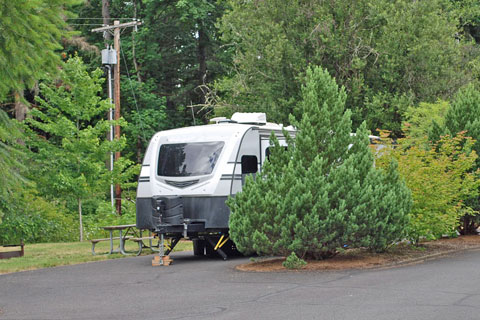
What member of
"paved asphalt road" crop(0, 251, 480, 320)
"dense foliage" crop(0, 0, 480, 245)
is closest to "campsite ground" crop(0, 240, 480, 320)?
"paved asphalt road" crop(0, 251, 480, 320)

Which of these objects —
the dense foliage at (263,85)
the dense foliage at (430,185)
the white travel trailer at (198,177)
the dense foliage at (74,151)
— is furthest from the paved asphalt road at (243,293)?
the dense foliage at (74,151)

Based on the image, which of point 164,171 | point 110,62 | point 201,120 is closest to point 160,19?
point 201,120

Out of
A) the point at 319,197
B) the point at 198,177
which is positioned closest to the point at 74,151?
the point at 198,177

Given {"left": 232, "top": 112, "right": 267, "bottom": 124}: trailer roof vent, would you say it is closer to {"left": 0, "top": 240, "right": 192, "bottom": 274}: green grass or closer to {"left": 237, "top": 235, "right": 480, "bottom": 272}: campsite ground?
{"left": 237, "top": 235, "right": 480, "bottom": 272}: campsite ground

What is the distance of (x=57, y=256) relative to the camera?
747 inches

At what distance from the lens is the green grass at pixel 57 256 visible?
16.8m

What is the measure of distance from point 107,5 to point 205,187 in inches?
1143

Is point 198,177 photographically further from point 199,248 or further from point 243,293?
point 243,293

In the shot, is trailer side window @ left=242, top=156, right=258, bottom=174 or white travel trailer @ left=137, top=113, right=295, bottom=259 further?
trailer side window @ left=242, top=156, right=258, bottom=174

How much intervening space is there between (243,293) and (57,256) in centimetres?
918

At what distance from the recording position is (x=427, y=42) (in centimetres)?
3030

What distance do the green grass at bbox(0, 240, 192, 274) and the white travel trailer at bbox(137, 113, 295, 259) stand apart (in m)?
1.90

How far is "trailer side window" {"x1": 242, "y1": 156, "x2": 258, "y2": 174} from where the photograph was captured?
55.9 feet

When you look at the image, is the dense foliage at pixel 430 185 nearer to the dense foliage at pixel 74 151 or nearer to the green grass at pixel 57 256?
the green grass at pixel 57 256
